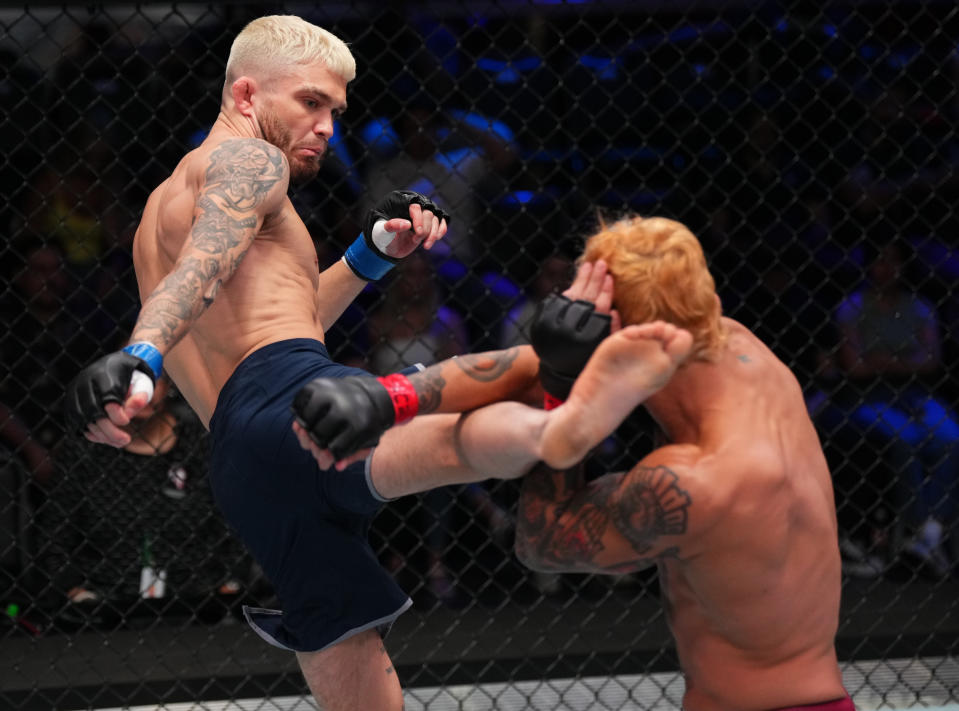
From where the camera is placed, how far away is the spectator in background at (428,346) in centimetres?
324

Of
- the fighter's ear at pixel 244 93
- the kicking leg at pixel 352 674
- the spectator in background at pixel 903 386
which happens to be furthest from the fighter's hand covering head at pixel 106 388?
the spectator in background at pixel 903 386

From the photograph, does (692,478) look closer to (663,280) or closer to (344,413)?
(663,280)

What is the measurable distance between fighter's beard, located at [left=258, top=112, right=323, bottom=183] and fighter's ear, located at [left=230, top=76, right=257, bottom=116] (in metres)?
0.03

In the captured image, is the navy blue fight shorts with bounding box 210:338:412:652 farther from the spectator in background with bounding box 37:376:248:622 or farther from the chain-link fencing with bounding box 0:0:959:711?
the spectator in background with bounding box 37:376:248:622

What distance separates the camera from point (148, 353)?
1562mm

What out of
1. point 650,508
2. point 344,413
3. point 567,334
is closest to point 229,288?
point 344,413

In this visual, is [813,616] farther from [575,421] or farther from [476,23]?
[476,23]

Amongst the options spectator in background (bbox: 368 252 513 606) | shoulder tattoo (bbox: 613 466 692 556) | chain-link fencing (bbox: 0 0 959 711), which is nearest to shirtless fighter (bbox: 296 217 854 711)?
shoulder tattoo (bbox: 613 466 692 556)

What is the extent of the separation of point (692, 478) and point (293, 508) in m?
0.68

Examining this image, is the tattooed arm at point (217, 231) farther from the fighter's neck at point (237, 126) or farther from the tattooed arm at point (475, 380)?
the tattooed arm at point (475, 380)

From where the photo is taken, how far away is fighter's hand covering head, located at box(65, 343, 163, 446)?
1464mm

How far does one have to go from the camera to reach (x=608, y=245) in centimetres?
150

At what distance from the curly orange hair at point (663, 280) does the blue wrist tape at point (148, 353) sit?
608 mm

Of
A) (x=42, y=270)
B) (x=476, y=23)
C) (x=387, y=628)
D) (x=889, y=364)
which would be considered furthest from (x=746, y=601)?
(x=42, y=270)
